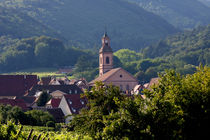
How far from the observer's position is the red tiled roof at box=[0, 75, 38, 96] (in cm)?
12059

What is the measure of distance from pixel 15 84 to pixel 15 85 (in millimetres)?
249

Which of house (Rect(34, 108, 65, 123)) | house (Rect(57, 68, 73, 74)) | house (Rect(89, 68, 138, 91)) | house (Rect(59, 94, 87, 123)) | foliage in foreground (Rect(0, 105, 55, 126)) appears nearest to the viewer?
foliage in foreground (Rect(0, 105, 55, 126))

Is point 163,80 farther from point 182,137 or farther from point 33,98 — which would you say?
point 33,98

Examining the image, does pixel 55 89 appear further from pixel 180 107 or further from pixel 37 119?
pixel 180 107

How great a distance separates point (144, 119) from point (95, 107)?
778 cm

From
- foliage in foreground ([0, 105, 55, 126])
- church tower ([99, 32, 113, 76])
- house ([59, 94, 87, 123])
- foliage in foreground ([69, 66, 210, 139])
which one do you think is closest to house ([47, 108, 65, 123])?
house ([59, 94, 87, 123])

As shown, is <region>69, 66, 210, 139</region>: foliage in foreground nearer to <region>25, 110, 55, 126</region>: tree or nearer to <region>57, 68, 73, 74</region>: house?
<region>25, 110, 55, 126</region>: tree

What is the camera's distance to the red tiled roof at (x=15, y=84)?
396 ft

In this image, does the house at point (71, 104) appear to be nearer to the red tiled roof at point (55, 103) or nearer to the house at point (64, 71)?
the red tiled roof at point (55, 103)

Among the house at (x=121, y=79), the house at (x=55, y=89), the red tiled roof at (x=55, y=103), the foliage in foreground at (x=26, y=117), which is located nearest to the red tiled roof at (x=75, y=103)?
the red tiled roof at (x=55, y=103)

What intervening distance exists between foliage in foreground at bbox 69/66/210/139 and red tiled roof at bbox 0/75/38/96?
290 ft

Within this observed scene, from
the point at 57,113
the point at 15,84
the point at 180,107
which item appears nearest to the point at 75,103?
the point at 57,113

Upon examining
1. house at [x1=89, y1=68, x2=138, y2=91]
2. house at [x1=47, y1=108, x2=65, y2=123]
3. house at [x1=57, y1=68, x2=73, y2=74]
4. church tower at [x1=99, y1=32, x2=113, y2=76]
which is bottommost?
house at [x1=47, y1=108, x2=65, y2=123]

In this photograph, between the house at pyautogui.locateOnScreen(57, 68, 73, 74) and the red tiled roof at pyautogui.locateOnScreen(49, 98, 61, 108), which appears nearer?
the red tiled roof at pyautogui.locateOnScreen(49, 98, 61, 108)
